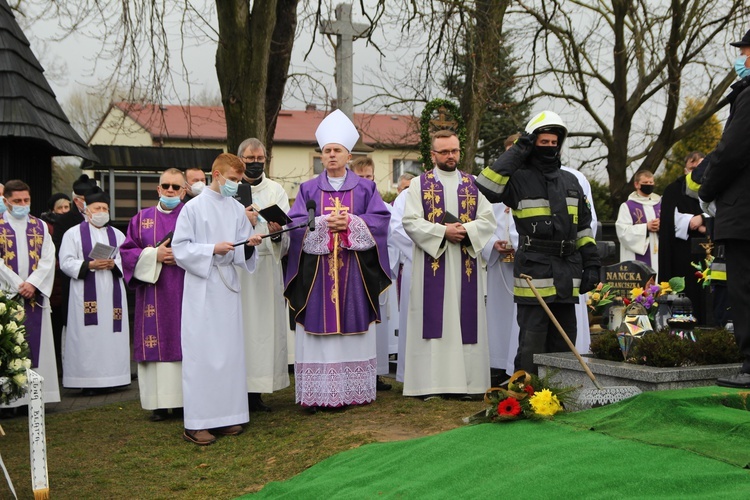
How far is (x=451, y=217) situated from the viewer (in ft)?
28.7

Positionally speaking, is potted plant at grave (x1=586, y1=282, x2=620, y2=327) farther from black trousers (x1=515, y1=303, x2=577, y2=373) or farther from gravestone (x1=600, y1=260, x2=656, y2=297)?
black trousers (x1=515, y1=303, x2=577, y2=373)

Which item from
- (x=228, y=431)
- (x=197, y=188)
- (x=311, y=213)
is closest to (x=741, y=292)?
(x=311, y=213)

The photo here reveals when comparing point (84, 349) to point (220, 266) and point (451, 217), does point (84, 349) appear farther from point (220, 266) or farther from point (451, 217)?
point (451, 217)

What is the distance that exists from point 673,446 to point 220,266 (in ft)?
13.9

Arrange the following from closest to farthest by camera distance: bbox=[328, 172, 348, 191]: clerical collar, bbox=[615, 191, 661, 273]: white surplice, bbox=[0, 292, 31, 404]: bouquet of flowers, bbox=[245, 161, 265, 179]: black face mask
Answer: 1. bbox=[0, 292, 31, 404]: bouquet of flowers
2. bbox=[328, 172, 348, 191]: clerical collar
3. bbox=[245, 161, 265, 179]: black face mask
4. bbox=[615, 191, 661, 273]: white surplice

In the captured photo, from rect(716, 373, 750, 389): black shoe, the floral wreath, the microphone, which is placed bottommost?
rect(716, 373, 750, 389): black shoe

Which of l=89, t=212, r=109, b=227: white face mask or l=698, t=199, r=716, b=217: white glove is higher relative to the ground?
l=89, t=212, r=109, b=227: white face mask

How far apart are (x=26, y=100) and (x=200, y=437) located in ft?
25.6

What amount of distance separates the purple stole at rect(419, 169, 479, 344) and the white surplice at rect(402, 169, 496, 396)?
0.04m

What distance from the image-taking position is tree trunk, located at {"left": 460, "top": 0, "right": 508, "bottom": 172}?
50.4ft

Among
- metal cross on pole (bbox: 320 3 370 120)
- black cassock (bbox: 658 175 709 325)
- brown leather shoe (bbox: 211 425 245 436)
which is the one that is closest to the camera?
brown leather shoe (bbox: 211 425 245 436)

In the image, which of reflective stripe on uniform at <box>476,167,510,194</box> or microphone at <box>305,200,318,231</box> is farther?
microphone at <box>305,200,318,231</box>

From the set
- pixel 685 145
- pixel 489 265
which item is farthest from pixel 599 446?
pixel 685 145

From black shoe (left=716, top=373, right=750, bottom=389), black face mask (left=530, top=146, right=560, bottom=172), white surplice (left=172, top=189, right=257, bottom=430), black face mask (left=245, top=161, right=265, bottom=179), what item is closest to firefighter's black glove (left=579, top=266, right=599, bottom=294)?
black face mask (left=530, top=146, right=560, bottom=172)
